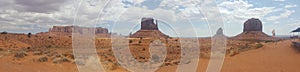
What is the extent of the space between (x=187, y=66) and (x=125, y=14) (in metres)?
5.24

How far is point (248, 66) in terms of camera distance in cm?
1717

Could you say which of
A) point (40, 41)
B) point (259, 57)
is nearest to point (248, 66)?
point (259, 57)

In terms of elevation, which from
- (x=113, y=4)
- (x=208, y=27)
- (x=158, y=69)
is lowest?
(x=158, y=69)

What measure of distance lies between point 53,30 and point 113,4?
4387 inches

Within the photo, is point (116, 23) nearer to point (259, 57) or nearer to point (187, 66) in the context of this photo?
point (187, 66)

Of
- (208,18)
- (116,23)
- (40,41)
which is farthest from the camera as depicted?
(40,41)

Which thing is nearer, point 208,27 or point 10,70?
point 208,27

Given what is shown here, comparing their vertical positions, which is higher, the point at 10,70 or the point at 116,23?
the point at 116,23

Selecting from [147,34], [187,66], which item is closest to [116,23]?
[187,66]

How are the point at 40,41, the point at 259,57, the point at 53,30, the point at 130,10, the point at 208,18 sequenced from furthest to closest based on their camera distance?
the point at 53,30 → the point at 40,41 → the point at 259,57 → the point at 130,10 → the point at 208,18

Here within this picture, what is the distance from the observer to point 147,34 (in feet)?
234

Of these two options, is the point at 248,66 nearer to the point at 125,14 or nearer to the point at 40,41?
the point at 125,14

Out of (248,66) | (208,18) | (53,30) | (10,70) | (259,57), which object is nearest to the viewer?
(208,18)

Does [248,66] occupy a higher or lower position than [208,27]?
lower
